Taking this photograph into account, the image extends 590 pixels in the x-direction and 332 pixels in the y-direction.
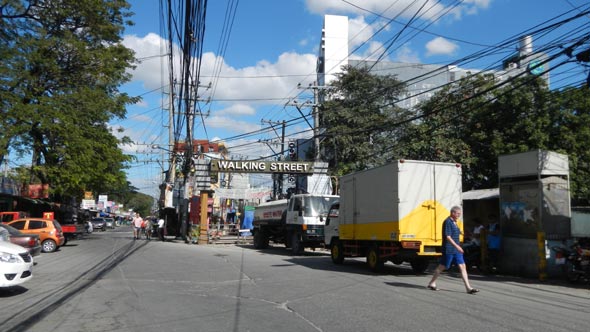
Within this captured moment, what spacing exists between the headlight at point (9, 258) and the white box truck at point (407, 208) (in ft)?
28.4

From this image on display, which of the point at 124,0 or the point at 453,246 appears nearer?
the point at 453,246

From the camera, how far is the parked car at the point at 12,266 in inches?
382

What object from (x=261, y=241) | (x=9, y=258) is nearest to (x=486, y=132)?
(x=261, y=241)

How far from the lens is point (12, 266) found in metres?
9.80

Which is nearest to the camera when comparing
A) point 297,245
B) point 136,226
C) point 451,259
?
point 451,259

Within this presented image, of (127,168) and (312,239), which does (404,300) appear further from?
(127,168)

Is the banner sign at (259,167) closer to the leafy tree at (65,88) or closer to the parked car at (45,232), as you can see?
the leafy tree at (65,88)

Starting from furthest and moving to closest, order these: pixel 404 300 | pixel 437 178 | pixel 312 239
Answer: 1. pixel 312 239
2. pixel 437 178
3. pixel 404 300

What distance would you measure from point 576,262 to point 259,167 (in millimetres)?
21603

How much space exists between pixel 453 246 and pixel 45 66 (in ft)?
82.6

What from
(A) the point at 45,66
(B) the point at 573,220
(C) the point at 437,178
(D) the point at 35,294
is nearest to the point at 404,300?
(C) the point at 437,178

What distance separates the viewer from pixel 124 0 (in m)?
32.2

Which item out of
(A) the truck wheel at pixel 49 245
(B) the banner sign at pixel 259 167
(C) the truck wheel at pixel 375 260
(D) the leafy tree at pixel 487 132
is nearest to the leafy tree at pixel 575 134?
(D) the leafy tree at pixel 487 132

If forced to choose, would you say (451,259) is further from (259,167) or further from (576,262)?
(259,167)
